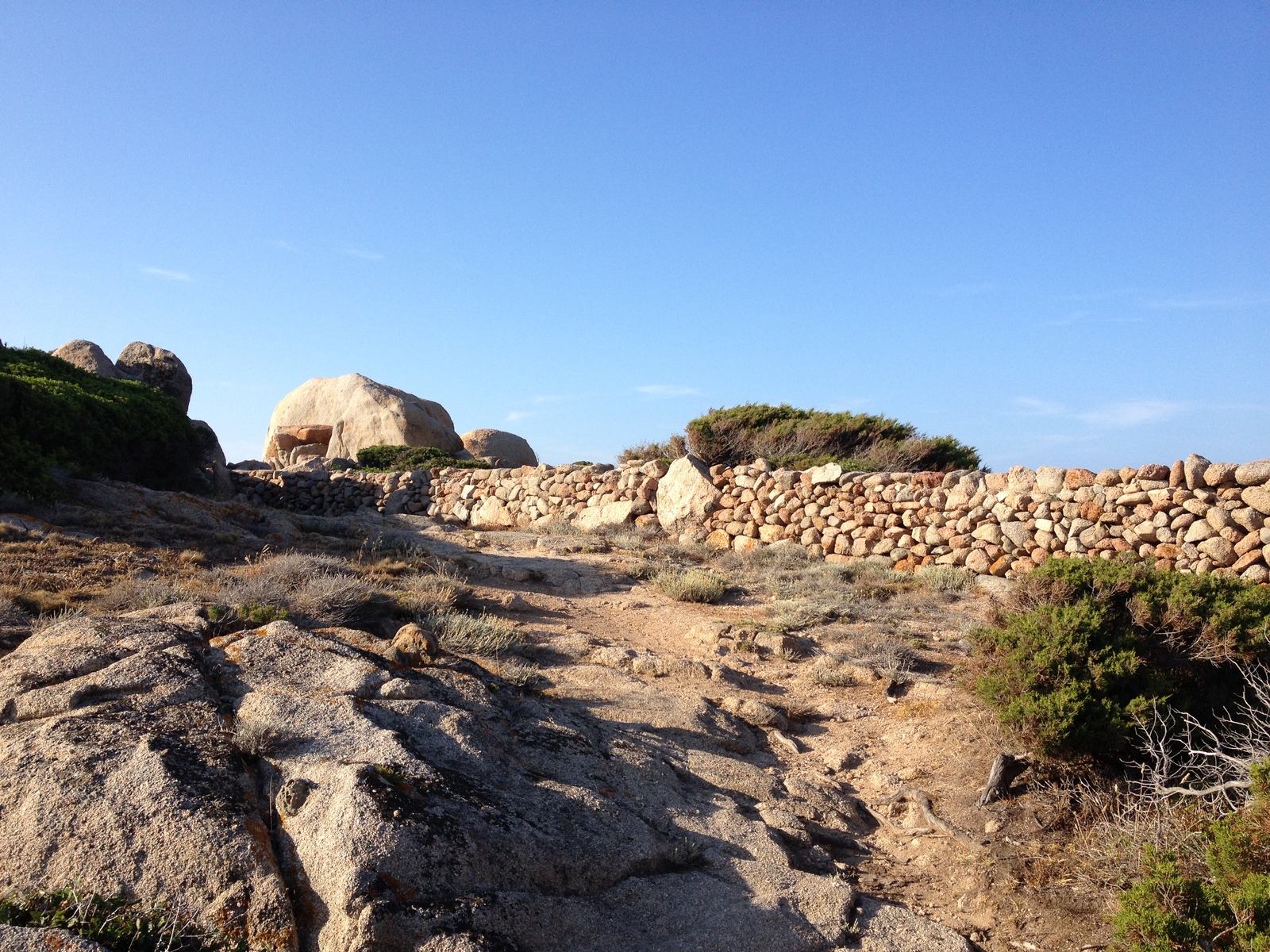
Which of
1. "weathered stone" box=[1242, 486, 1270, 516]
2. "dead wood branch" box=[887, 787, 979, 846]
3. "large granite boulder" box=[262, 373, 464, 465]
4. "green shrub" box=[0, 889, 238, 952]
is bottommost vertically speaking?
"dead wood branch" box=[887, 787, 979, 846]

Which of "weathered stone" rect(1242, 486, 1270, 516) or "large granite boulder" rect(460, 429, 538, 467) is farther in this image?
"large granite boulder" rect(460, 429, 538, 467)

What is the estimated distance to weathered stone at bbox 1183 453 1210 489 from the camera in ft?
31.7

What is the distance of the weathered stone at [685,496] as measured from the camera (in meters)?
14.0

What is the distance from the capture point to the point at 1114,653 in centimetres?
524

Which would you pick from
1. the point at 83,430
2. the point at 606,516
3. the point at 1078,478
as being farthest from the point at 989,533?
the point at 83,430

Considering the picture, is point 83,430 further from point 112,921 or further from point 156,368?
point 112,921

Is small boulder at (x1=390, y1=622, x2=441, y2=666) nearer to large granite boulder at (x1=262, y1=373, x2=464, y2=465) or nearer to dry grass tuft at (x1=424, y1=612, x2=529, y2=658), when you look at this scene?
dry grass tuft at (x1=424, y1=612, x2=529, y2=658)

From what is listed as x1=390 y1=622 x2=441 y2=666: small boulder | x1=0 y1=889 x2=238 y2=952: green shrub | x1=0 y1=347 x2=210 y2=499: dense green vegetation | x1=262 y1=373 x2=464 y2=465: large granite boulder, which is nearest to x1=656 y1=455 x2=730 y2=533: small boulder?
x1=0 y1=347 x2=210 y2=499: dense green vegetation

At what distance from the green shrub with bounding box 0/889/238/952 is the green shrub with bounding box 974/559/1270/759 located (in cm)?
447

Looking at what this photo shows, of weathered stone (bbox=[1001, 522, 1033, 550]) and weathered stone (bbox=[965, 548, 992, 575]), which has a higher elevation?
weathered stone (bbox=[1001, 522, 1033, 550])

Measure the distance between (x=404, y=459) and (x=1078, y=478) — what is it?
615 inches

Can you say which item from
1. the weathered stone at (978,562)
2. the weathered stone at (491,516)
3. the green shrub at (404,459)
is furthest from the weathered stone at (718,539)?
the green shrub at (404,459)

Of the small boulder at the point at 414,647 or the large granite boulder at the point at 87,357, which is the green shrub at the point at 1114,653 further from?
the large granite boulder at the point at 87,357

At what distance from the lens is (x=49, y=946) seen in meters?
2.34
